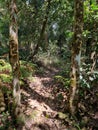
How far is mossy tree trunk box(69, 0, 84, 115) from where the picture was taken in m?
7.61

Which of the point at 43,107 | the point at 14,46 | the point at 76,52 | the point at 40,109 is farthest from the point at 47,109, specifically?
the point at 14,46

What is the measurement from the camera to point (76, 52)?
7816 millimetres

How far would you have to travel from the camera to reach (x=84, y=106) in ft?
30.5

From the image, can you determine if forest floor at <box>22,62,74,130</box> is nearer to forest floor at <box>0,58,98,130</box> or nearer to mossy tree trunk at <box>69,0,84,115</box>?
forest floor at <box>0,58,98,130</box>

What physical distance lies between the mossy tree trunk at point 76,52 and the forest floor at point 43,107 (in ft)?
2.22

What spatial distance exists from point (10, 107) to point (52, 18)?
10130 mm

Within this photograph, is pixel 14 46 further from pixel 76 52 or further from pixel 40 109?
pixel 40 109

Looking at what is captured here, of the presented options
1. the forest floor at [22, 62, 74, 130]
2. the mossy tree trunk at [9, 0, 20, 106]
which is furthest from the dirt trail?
the mossy tree trunk at [9, 0, 20, 106]

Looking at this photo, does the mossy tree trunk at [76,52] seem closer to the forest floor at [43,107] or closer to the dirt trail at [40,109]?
the forest floor at [43,107]

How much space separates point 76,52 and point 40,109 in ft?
8.53

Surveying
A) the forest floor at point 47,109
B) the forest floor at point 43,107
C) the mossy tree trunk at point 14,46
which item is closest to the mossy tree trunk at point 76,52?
the forest floor at point 47,109

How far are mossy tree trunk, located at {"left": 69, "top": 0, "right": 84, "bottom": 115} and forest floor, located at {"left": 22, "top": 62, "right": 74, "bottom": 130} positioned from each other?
68cm

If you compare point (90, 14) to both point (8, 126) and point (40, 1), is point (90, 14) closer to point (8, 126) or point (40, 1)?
point (8, 126)

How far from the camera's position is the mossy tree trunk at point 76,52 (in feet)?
25.0
